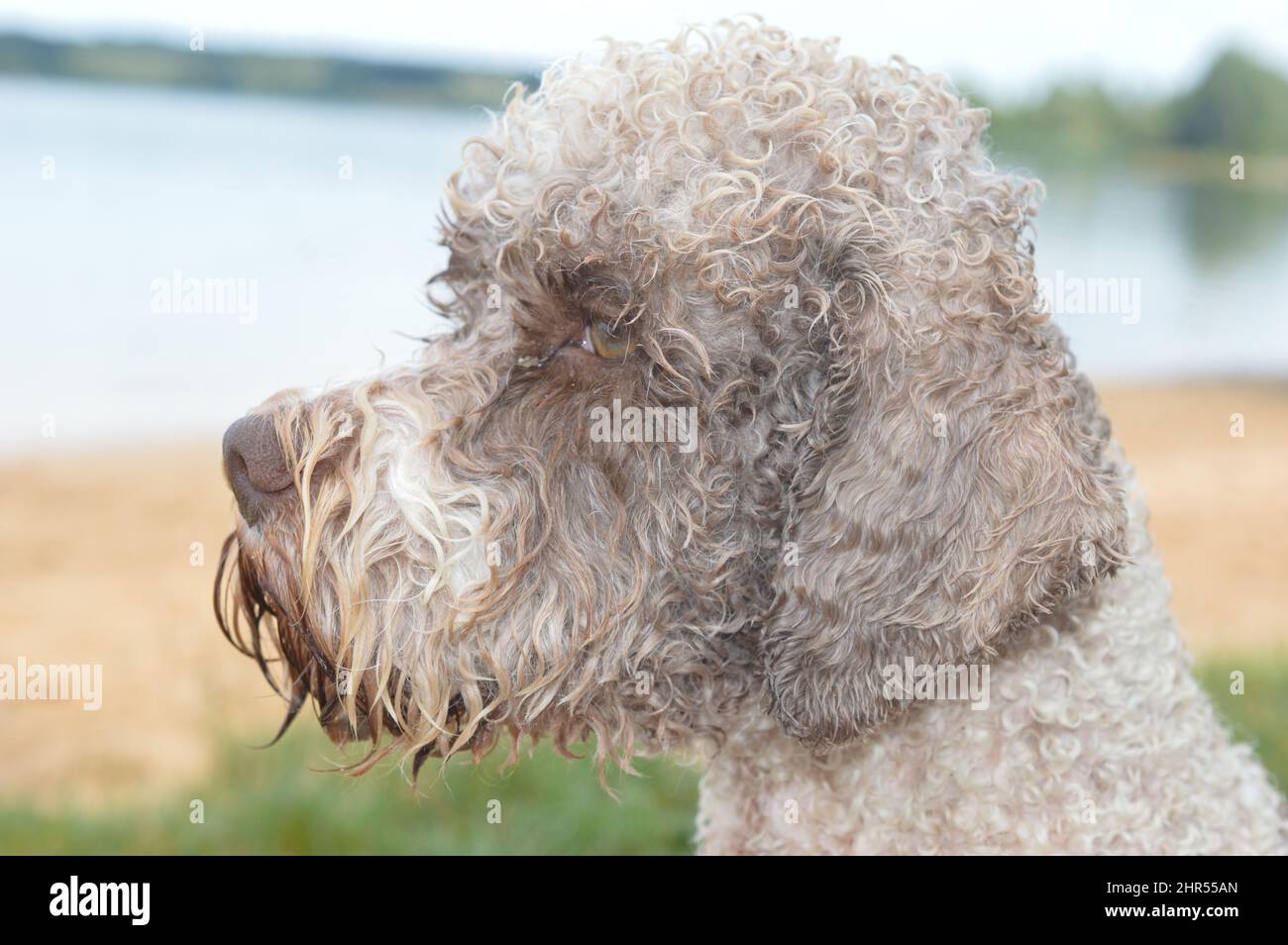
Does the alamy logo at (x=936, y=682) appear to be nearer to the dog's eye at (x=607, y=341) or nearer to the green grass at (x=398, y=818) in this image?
the dog's eye at (x=607, y=341)

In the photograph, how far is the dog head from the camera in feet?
7.26

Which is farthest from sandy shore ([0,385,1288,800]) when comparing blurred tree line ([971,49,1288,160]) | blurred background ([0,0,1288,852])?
blurred tree line ([971,49,1288,160])

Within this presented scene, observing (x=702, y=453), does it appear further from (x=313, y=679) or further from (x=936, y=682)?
(x=313, y=679)

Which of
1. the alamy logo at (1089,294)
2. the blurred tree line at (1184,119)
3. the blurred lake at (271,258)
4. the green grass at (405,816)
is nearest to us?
the alamy logo at (1089,294)

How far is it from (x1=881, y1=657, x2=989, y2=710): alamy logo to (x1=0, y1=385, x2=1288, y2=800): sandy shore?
8.44 ft

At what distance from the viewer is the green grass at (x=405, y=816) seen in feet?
14.8

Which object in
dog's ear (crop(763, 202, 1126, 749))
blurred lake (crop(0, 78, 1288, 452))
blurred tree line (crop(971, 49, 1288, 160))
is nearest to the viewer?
dog's ear (crop(763, 202, 1126, 749))

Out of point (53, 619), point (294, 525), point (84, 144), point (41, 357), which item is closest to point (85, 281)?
point (41, 357)

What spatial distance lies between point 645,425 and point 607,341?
0.20 m

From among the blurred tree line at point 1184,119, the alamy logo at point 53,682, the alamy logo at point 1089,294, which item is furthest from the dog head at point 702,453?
the blurred tree line at point 1184,119
